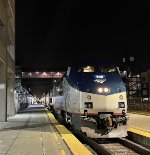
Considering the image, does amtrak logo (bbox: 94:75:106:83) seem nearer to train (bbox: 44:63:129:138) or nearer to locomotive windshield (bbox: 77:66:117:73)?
train (bbox: 44:63:129:138)

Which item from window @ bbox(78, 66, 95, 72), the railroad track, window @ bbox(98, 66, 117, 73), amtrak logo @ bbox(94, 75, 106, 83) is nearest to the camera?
the railroad track

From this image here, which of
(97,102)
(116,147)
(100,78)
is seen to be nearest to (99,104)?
(97,102)

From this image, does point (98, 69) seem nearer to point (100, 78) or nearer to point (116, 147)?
point (100, 78)

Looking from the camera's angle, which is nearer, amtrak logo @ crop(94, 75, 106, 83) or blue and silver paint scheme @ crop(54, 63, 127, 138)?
blue and silver paint scheme @ crop(54, 63, 127, 138)

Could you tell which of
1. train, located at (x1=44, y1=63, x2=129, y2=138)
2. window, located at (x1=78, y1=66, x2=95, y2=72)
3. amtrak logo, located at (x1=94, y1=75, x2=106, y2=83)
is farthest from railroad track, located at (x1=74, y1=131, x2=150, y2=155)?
window, located at (x1=78, y1=66, x2=95, y2=72)

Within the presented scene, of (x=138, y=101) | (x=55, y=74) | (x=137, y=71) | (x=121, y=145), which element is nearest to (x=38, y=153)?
(x=121, y=145)

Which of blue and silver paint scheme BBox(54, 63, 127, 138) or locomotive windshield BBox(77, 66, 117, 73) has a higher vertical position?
locomotive windshield BBox(77, 66, 117, 73)

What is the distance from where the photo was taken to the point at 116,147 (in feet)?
55.2

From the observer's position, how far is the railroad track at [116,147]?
14857 mm

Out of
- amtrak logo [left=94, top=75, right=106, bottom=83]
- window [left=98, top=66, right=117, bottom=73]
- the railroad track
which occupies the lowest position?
the railroad track

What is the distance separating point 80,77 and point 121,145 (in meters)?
3.66

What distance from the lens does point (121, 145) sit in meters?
17.5

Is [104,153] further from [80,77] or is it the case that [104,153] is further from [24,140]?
[80,77]

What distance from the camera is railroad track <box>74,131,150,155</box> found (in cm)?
1486
